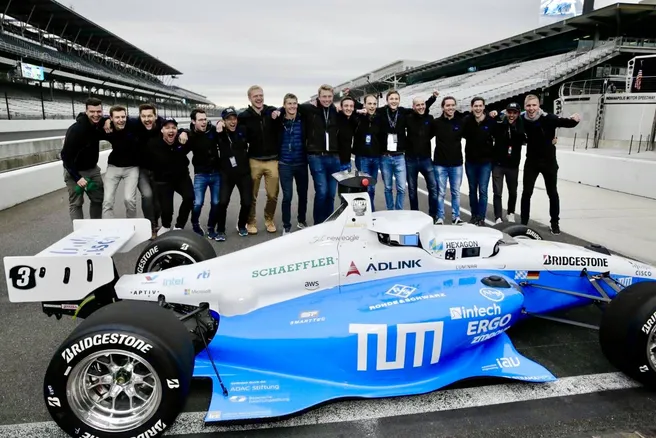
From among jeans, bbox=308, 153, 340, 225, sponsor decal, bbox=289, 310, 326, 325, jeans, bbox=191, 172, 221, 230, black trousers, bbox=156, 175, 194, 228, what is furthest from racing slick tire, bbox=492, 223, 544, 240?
black trousers, bbox=156, 175, 194, 228

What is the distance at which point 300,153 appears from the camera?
704cm

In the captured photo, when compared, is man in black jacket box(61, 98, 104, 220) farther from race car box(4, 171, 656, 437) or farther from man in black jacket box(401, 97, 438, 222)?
man in black jacket box(401, 97, 438, 222)

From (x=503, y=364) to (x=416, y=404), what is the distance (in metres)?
0.71

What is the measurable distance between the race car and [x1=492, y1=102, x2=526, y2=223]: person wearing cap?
317 centimetres

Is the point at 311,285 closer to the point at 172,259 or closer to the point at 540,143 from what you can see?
the point at 172,259

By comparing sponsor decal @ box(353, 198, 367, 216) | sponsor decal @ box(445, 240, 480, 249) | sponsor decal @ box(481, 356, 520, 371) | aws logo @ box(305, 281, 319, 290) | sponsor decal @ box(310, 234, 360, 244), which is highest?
sponsor decal @ box(353, 198, 367, 216)

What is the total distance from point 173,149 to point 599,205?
803 centimetres

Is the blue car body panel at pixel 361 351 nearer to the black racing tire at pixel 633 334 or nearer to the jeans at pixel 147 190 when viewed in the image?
the black racing tire at pixel 633 334

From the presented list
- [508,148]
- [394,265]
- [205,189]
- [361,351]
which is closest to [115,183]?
[205,189]

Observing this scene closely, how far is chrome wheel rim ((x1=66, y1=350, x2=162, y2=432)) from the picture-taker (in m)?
2.81

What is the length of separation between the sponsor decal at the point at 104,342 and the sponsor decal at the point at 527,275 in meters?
2.98

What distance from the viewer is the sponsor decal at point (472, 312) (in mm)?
3367

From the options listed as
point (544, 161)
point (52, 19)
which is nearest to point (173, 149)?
point (544, 161)

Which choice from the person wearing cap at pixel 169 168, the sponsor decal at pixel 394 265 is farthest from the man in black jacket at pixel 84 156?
the sponsor decal at pixel 394 265
